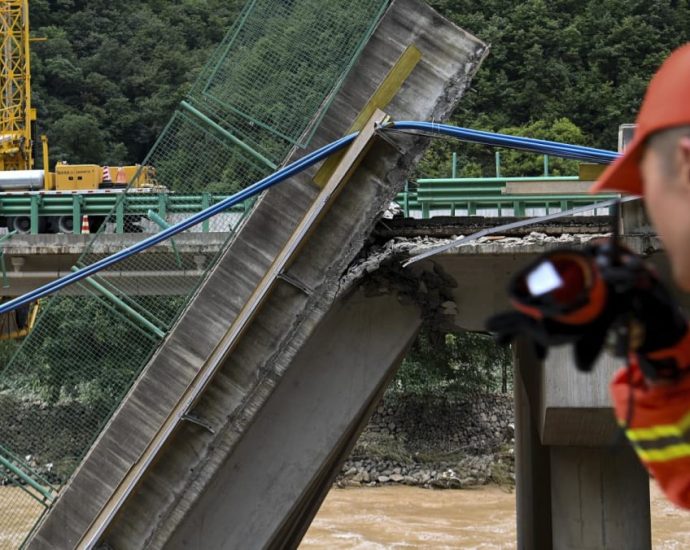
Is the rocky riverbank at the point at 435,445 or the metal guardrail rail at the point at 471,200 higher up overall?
the rocky riverbank at the point at 435,445

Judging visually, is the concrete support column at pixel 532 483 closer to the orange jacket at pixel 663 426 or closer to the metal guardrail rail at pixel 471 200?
the metal guardrail rail at pixel 471 200

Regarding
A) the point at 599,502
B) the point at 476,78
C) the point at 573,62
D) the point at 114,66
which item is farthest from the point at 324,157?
the point at 114,66

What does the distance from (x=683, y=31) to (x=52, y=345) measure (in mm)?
58296

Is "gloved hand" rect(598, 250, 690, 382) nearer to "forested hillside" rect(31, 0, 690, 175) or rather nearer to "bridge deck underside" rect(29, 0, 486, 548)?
"bridge deck underside" rect(29, 0, 486, 548)

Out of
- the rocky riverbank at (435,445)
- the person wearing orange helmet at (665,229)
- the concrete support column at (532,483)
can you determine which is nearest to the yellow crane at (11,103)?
the rocky riverbank at (435,445)

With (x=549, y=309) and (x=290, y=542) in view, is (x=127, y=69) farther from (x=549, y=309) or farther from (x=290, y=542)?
(x=549, y=309)

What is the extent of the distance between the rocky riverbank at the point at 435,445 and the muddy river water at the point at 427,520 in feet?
2.03

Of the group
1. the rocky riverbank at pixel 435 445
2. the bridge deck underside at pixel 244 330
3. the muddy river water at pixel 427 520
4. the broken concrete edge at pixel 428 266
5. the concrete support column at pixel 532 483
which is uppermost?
the rocky riverbank at pixel 435 445

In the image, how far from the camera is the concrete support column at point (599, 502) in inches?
442

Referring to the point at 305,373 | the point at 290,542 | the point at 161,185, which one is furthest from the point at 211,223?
the point at 290,542

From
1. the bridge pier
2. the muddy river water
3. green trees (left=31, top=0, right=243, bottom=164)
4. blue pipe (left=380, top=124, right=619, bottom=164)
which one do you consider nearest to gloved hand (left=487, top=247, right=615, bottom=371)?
blue pipe (left=380, top=124, right=619, bottom=164)

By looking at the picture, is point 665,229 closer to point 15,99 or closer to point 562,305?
point 562,305

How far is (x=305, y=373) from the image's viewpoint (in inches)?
414

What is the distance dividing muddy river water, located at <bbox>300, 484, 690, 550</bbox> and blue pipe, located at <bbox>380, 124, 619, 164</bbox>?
18178 millimetres
